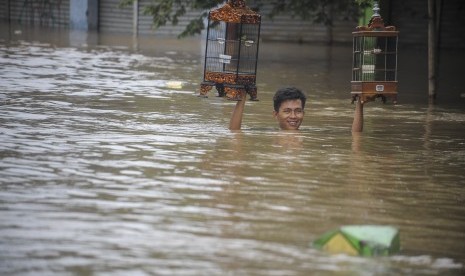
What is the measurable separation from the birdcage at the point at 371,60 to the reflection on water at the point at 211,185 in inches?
17.1

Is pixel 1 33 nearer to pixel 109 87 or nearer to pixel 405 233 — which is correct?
pixel 109 87

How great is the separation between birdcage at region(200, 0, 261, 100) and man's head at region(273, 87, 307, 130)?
1.30ft

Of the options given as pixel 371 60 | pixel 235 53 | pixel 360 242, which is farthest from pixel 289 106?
pixel 360 242

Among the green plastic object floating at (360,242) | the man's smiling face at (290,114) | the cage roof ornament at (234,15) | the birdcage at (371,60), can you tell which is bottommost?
the green plastic object floating at (360,242)

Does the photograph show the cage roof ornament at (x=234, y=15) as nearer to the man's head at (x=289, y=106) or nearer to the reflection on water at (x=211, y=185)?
the man's head at (x=289, y=106)

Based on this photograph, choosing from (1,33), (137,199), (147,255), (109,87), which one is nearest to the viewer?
(147,255)

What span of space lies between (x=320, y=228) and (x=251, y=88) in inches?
209

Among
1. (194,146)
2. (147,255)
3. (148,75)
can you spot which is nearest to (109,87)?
(148,75)

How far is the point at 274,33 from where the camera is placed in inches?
1596

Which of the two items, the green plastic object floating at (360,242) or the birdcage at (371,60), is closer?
the green plastic object floating at (360,242)

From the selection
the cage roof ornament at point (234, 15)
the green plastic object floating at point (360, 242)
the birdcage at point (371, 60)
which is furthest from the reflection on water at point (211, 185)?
the cage roof ornament at point (234, 15)

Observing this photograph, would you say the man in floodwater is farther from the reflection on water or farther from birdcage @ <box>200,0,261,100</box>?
birdcage @ <box>200,0,261,100</box>

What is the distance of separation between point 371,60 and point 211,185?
15.8 ft

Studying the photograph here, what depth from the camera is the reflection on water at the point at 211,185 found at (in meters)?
6.02
